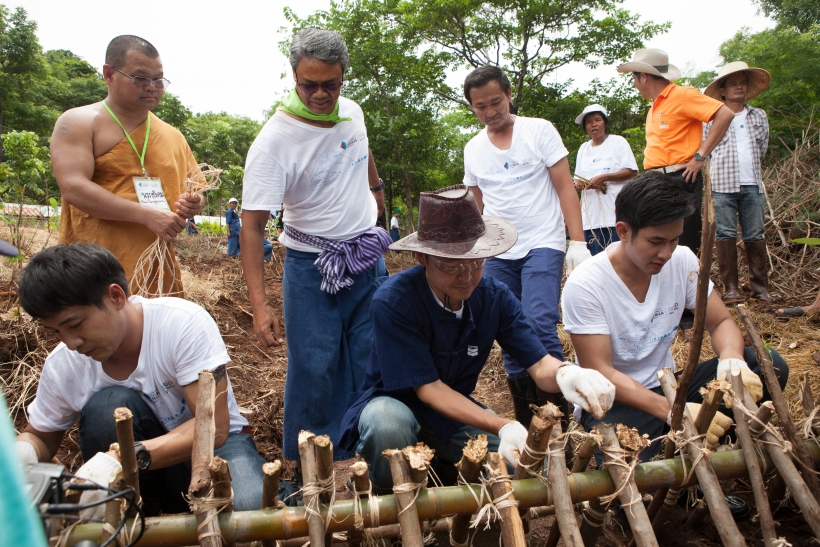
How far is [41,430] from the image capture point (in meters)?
1.91

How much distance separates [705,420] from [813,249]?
14.7 feet

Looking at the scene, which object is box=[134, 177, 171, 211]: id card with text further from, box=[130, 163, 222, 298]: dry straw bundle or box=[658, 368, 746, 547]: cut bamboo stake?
box=[658, 368, 746, 547]: cut bamboo stake

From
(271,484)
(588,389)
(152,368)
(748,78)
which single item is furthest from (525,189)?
(748,78)

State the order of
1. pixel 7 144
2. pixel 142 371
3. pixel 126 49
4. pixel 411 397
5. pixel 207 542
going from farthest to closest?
pixel 7 144 → pixel 126 49 → pixel 411 397 → pixel 142 371 → pixel 207 542

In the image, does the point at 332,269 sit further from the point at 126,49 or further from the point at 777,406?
the point at 777,406

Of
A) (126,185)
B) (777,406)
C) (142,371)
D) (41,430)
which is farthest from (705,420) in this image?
(126,185)

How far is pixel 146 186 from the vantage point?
2623mm

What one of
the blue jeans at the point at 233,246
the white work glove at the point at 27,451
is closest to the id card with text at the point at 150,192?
the white work glove at the point at 27,451

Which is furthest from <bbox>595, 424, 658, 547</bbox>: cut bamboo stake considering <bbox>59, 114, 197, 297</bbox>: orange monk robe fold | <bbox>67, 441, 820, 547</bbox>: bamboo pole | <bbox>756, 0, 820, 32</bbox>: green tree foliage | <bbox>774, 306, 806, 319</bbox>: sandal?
<bbox>756, 0, 820, 32</bbox>: green tree foliage

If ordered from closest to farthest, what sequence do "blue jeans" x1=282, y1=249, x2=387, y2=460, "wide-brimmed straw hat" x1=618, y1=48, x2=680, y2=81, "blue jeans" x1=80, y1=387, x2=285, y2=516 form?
"blue jeans" x1=80, y1=387, x2=285, y2=516 < "blue jeans" x1=282, y1=249, x2=387, y2=460 < "wide-brimmed straw hat" x1=618, y1=48, x2=680, y2=81

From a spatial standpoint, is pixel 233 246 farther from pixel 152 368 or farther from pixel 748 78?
pixel 152 368

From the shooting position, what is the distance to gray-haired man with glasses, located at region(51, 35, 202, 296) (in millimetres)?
2455

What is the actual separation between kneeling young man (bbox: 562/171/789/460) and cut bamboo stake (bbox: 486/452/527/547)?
2.36 feet

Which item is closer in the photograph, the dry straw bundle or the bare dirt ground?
the bare dirt ground
